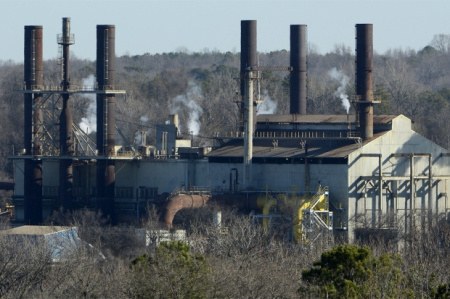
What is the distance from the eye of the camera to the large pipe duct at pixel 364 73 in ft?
241

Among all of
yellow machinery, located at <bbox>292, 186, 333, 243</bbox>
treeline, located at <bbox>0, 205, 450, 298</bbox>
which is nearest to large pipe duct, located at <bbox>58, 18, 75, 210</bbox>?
treeline, located at <bbox>0, 205, 450, 298</bbox>

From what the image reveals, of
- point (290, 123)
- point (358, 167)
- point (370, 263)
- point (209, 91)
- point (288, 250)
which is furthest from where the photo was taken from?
point (209, 91)

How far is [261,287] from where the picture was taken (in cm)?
4228

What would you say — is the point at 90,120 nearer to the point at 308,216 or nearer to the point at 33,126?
the point at 33,126

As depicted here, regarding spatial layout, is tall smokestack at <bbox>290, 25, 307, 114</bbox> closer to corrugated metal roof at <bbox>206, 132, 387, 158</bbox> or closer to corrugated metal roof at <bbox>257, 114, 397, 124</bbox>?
corrugated metal roof at <bbox>257, 114, 397, 124</bbox>

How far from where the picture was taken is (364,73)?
73.8m

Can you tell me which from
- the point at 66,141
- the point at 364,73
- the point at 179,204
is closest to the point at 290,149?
the point at 364,73

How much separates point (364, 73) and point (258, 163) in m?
6.86

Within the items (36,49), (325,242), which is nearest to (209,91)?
(36,49)

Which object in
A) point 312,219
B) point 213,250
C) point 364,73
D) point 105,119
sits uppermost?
point 364,73

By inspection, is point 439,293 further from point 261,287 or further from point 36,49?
point 36,49

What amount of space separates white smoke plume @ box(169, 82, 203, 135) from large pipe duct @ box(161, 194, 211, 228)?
34.2 metres

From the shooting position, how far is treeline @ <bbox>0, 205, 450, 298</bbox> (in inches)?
1613

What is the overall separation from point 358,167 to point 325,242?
5.80 m
